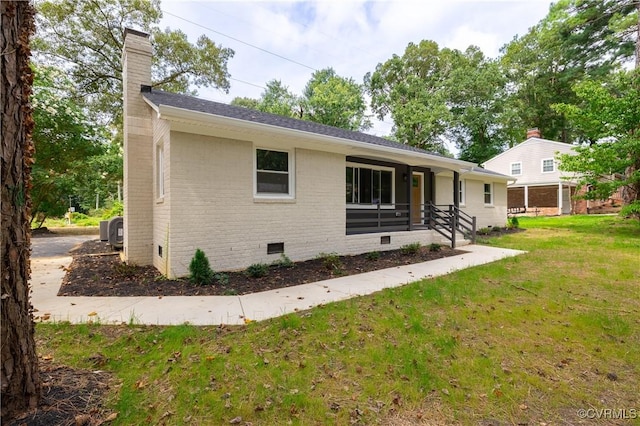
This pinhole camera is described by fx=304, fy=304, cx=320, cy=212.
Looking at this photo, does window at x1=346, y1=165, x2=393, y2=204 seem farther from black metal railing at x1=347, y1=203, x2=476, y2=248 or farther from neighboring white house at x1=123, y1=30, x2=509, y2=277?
neighboring white house at x1=123, y1=30, x2=509, y2=277

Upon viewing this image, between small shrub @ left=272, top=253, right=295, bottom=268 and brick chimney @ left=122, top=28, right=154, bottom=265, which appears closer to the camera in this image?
small shrub @ left=272, top=253, right=295, bottom=268

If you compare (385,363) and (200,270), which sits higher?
(200,270)

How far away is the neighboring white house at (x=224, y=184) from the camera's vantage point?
20.0ft

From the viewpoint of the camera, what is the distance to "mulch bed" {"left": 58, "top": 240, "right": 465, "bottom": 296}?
5414 mm

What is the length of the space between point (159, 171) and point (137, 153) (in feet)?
2.87

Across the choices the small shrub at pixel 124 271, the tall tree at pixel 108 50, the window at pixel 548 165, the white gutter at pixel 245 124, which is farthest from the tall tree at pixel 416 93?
the small shrub at pixel 124 271

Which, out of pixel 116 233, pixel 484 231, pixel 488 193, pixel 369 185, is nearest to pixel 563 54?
pixel 488 193

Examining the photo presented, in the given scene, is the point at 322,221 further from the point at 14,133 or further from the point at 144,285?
the point at 14,133

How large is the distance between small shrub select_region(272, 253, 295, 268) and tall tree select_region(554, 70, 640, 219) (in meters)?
14.0

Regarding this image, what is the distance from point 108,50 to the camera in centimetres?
1825

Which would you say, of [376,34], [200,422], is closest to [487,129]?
[376,34]

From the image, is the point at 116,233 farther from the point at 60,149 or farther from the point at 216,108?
the point at 60,149

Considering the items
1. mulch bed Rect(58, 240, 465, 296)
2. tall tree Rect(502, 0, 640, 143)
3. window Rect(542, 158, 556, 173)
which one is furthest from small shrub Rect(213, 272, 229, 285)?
window Rect(542, 158, 556, 173)

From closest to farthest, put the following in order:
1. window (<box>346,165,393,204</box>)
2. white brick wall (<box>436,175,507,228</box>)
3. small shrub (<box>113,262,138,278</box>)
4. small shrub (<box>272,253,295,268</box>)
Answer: small shrub (<box>113,262,138,278</box>) < small shrub (<box>272,253,295,268</box>) < window (<box>346,165,393,204</box>) < white brick wall (<box>436,175,507,228</box>)
